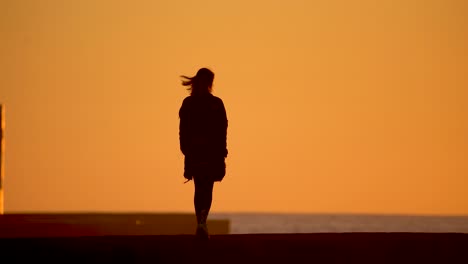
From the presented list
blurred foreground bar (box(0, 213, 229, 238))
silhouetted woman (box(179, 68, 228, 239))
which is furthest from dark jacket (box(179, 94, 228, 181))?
blurred foreground bar (box(0, 213, 229, 238))

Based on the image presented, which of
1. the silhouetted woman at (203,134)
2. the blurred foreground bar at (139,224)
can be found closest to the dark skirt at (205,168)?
the silhouetted woman at (203,134)

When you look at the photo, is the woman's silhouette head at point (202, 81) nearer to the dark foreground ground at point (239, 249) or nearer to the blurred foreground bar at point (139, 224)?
the dark foreground ground at point (239, 249)

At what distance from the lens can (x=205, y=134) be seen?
13.4 meters

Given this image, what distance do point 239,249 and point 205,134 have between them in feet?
7.76

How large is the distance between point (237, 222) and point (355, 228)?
91.3 feet

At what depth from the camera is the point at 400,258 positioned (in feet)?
36.0

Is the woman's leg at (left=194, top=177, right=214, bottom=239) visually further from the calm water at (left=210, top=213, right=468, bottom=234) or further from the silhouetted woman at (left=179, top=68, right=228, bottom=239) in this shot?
the calm water at (left=210, top=213, right=468, bottom=234)

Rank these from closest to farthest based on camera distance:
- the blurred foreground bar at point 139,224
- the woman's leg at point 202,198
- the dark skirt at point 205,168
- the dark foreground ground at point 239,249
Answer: the dark foreground ground at point 239,249, the woman's leg at point 202,198, the dark skirt at point 205,168, the blurred foreground bar at point 139,224

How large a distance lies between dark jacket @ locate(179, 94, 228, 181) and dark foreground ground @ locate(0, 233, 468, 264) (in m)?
0.97

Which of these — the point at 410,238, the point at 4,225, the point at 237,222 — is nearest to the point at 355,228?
the point at 237,222

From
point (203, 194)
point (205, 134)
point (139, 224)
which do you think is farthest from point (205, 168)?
point (139, 224)

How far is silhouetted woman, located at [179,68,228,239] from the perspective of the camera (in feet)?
43.5

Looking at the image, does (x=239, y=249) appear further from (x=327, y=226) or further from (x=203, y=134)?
(x=327, y=226)

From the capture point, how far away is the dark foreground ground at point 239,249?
34.5 feet
